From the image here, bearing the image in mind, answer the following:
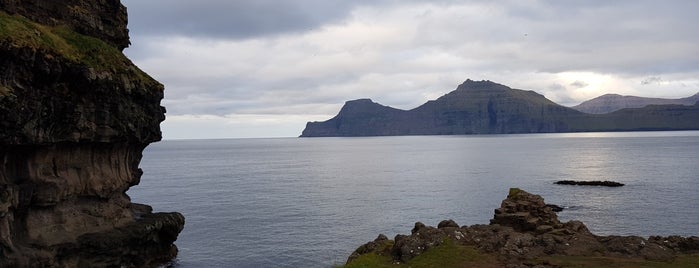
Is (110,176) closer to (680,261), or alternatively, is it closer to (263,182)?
(680,261)

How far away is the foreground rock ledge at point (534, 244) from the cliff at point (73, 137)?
946 inches

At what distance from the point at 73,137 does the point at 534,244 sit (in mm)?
36924

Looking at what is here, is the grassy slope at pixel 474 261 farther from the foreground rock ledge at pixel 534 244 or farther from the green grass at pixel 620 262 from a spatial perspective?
the foreground rock ledge at pixel 534 244

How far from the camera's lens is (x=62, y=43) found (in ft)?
142

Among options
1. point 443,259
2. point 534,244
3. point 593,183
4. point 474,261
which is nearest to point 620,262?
point 534,244

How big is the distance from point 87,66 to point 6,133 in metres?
9.19

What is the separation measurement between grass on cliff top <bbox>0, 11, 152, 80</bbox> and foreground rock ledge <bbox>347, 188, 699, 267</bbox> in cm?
2800

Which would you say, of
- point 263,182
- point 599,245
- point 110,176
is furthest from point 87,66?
point 263,182

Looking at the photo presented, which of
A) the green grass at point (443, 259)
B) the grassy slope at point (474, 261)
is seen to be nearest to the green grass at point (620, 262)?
the grassy slope at point (474, 261)

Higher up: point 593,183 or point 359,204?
point 593,183

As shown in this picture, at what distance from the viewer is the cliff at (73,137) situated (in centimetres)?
3797

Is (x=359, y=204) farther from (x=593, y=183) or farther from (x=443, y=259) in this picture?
(x=593, y=183)

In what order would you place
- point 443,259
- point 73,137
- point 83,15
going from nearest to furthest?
point 443,259
point 73,137
point 83,15

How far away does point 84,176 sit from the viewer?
46.2 m
